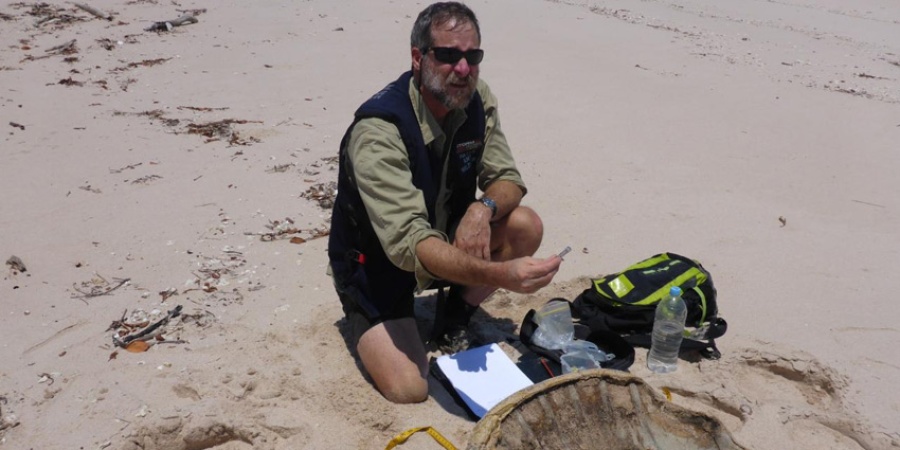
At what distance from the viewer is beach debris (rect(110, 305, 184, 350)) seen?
3.47 m

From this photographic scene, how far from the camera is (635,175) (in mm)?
5828

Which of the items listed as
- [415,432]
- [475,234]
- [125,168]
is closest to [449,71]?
[475,234]

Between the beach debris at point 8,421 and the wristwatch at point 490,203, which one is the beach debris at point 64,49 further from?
the wristwatch at point 490,203

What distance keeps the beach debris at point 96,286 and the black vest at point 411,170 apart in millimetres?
1333

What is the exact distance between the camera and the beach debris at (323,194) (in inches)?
198

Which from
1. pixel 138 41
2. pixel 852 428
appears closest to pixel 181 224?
pixel 852 428

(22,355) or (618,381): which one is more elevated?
(618,381)

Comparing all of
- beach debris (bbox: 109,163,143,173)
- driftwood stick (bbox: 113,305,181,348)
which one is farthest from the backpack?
beach debris (bbox: 109,163,143,173)

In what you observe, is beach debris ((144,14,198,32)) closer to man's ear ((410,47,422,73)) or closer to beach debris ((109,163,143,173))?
beach debris ((109,163,143,173))

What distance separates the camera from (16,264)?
13.4 feet

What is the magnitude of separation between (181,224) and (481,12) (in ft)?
26.7

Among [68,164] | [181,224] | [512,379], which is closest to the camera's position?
[512,379]

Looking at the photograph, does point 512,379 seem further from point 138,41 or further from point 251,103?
point 138,41

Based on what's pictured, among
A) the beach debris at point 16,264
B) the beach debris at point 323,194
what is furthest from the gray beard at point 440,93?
the beach debris at point 16,264
